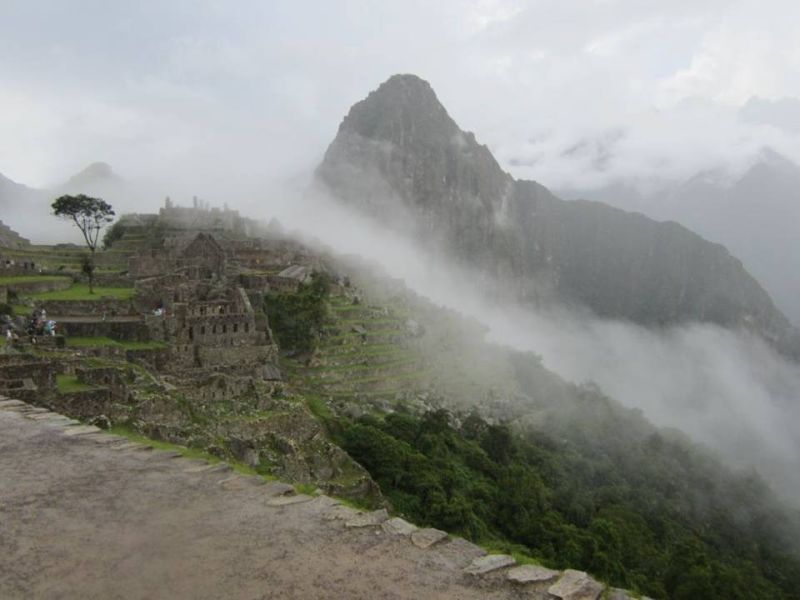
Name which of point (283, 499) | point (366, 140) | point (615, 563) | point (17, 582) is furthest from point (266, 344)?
point (366, 140)

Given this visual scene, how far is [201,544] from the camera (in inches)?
297

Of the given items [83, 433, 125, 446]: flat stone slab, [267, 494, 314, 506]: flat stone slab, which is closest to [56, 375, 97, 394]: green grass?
[83, 433, 125, 446]: flat stone slab

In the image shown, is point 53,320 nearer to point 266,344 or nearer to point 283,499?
point 266,344

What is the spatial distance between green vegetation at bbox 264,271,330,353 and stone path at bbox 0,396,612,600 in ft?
84.4

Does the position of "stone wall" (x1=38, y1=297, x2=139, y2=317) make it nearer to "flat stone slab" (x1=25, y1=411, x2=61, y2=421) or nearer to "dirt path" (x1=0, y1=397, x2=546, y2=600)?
"flat stone slab" (x1=25, y1=411, x2=61, y2=421)

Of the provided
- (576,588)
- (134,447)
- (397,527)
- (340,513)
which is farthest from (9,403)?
(576,588)

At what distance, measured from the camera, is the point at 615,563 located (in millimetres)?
25641

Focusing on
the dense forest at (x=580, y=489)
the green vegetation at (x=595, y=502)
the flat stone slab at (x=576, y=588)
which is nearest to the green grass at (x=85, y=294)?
the dense forest at (x=580, y=489)

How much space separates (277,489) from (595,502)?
1252 inches

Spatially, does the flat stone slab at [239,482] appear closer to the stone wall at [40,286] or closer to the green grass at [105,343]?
the green grass at [105,343]

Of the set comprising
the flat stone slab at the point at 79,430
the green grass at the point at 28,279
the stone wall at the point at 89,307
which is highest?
the green grass at the point at 28,279

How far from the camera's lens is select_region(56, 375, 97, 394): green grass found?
15.7m

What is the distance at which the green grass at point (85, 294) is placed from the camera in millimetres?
29989

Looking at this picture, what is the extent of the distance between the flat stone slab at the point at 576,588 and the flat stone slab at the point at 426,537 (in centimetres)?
150
